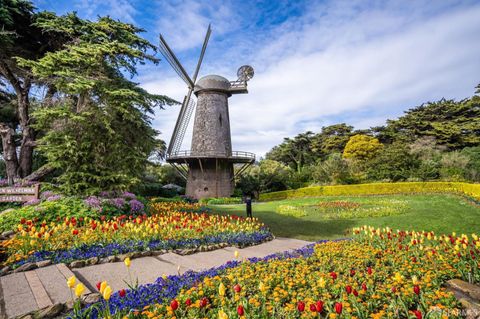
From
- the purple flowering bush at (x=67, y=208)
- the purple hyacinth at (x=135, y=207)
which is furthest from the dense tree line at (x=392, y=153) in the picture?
the purple flowering bush at (x=67, y=208)

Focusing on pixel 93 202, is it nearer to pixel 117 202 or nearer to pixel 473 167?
pixel 117 202

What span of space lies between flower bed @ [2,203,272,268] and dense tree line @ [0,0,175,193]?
10.2 feet

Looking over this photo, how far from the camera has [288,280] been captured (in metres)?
4.23

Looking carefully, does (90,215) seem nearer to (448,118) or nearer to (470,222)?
(470,222)

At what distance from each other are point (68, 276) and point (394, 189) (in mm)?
24690

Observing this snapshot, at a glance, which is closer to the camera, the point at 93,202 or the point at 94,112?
the point at 93,202

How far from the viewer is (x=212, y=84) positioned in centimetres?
2781

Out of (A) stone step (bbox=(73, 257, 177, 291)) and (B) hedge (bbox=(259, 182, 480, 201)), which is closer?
(A) stone step (bbox=(73, 257, 177, 291))

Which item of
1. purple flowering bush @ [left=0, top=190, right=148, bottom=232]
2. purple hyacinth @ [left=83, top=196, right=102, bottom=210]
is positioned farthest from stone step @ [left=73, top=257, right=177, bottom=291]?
purple hyacinth @ [left=83, top=196, right=102, bottom=210]

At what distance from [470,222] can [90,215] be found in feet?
48.2

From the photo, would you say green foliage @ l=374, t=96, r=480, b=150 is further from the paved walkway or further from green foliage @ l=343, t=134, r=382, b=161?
the paved walkway

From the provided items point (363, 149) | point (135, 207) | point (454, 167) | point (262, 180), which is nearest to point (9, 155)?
point (135, 207)

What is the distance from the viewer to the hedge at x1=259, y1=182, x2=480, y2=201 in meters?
18.2

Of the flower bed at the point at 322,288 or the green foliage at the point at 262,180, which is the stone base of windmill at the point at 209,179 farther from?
the flower bed at the point at 322,288
